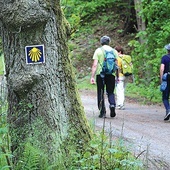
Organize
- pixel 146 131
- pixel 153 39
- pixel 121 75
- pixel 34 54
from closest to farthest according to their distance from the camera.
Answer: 1. pixel 34 54
2. pixel 146 131
3. pixel 121 75
4. pixel 153 39

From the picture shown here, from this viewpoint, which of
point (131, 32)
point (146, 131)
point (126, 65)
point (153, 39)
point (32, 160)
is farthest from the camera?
point (131, 32)

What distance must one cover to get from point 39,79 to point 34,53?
32cm

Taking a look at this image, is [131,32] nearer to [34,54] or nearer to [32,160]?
[34,54]

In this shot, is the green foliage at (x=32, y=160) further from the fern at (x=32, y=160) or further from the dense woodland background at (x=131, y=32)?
the dense woodland background at (x=131, y=32)

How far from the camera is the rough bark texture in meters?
5.82

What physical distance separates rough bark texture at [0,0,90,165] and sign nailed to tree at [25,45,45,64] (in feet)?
0.14

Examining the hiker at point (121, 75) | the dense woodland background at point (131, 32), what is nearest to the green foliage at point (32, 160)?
the dense woodland background at point (131, 32)

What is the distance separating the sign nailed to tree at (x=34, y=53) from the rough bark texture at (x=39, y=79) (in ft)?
0.14

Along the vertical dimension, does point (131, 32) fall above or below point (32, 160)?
above

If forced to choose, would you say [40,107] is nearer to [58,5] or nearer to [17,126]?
[17,126]

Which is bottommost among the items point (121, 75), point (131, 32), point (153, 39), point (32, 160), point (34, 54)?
point (32, 160)

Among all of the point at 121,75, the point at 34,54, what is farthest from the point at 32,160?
the point at 121,75

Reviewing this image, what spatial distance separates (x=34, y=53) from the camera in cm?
591

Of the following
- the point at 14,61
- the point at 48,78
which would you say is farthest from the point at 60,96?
the point at 14,61
